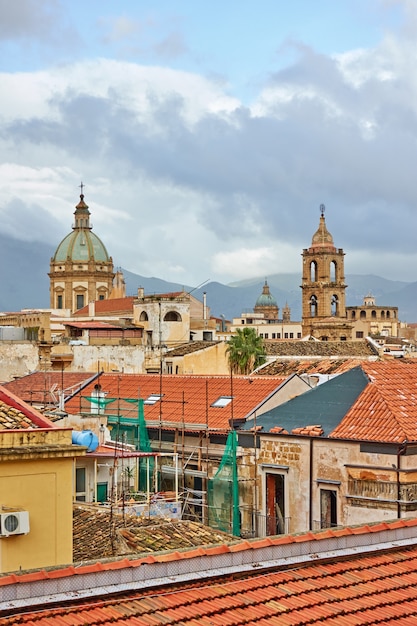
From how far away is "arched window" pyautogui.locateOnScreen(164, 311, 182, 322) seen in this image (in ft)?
227

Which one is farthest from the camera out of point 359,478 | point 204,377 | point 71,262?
point 71,262

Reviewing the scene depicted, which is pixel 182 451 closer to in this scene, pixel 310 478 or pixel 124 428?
pixel 124 428

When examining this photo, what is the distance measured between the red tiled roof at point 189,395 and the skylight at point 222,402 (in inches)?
6.9

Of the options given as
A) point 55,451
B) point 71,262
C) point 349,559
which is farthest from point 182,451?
point 71,262

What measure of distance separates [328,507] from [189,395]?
11162mm

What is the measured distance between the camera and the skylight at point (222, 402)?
3131 cm

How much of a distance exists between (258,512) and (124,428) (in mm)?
7655

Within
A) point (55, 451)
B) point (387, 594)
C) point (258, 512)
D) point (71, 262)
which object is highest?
point (71, 262)

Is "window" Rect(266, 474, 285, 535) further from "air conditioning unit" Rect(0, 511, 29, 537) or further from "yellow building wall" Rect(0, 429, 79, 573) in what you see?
"air conditioning unit" Rect(0, 511, 29, 537)

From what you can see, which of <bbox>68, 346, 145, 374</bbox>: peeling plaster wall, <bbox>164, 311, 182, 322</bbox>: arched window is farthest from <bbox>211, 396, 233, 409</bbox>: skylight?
<bbox>164, 311, 182, 322</bbox>: arched window

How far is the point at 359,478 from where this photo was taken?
22.6m

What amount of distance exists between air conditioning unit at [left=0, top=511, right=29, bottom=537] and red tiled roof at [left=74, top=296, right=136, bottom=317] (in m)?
68.8

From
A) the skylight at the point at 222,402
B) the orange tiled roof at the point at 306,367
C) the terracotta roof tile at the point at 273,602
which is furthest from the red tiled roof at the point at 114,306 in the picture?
the terracotta roof tile at the point at 273,602

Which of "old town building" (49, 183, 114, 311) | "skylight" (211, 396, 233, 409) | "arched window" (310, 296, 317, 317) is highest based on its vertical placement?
"old town building" (49, 183, 114, 311)
